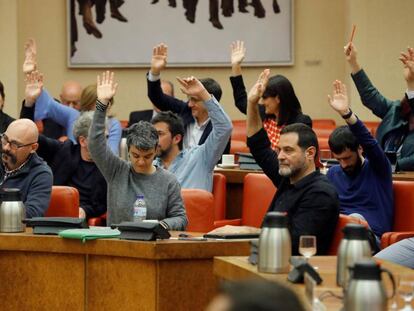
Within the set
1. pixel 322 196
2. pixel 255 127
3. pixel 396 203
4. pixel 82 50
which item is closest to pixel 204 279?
pixel 322 196

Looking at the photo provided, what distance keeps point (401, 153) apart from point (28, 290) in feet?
9.84

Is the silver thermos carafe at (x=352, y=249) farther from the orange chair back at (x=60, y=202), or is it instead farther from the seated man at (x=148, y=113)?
the seated man at (x=148, y=113)

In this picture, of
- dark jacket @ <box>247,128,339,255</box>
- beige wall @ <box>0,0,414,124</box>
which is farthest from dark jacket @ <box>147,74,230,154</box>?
beige wall @ <box>0,0,414,124</box>

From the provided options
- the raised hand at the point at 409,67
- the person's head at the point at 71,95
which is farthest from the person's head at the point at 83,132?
the person's head at the point at 71,95

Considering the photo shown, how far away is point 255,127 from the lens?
223 inches

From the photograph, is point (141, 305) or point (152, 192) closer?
point (141, 305)

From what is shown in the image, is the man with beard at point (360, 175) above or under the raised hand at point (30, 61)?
under

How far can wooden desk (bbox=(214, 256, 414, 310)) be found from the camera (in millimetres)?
3612

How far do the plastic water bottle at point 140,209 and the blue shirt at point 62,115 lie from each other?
86.1 inches

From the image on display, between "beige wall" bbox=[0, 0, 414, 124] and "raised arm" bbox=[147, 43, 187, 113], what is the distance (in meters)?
3.22

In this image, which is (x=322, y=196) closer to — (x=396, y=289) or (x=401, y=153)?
(x=396, y=289)

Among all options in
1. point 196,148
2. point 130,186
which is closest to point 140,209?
point 130,186

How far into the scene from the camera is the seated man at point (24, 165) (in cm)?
568

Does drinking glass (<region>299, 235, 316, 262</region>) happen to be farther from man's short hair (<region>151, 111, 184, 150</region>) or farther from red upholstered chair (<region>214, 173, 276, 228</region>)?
man's short hair (<region>151, 111, 184, 150</region>)
